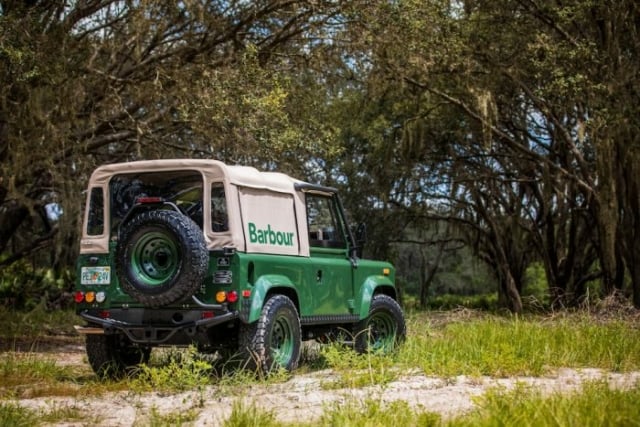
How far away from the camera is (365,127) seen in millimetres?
21328

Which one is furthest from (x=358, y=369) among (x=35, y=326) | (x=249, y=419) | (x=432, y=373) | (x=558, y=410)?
(x=35, y=326)

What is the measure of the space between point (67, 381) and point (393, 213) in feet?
53.4

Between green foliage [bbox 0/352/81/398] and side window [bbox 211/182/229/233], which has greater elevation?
side window [bbox 211/182/229/233]

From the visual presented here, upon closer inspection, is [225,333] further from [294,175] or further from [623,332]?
[294,175]

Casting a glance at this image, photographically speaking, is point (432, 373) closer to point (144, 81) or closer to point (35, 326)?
point (144, 81)

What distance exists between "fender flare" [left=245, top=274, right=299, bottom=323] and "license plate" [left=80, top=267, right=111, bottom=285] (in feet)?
5.01

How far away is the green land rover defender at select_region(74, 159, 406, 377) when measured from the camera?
8156mm

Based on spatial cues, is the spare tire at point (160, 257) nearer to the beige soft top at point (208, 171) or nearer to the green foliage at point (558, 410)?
the beige soft top at point (208, 171)

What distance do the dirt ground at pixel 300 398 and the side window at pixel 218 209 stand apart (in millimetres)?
1548

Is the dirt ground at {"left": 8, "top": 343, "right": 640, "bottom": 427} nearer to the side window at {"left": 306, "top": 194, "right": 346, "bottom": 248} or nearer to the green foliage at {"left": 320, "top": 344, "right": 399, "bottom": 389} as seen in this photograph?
the green foliage at {"left": 320, "top": 344, "right": 399, "bottom": 389}

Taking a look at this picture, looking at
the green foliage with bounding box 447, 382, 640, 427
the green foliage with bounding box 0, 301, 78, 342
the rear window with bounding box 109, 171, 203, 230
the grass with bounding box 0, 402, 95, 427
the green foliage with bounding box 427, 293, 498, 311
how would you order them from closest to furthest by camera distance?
the green foliage with bounding box 447, 382, 640, 427
the grass with bounding box 0, 402, 95, 427
the rear window with bounding box 109, 171, 203, 230
the green foliage with bounding box 0, 301, 78, 342
the green foliage with bounding box 427, 293, 498, 311

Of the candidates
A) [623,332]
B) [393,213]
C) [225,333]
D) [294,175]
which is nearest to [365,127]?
[393,213]

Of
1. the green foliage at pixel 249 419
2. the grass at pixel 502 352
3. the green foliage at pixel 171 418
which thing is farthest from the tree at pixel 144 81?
the green foliage at pixel 249 419

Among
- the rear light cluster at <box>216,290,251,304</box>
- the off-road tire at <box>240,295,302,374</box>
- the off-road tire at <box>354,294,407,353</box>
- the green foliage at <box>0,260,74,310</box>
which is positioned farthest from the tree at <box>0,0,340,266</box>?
the green foliage at <box>0,260,74,310</box>
